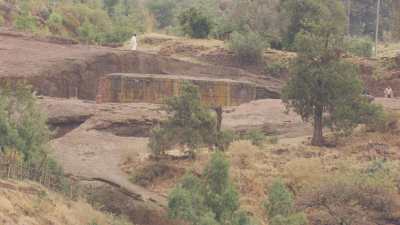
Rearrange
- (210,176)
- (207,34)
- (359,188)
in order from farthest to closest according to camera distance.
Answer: (207,34)
(359,188)
(210,176)

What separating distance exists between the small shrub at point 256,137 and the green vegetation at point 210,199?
220 inches

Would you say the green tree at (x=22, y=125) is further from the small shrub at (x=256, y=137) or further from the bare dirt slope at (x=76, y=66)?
the bare dirt slope at (x=76, y=66)

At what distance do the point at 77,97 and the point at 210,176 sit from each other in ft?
49.7

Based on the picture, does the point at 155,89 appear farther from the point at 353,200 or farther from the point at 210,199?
the point at 210,199

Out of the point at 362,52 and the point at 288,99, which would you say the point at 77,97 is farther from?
the point at 362,52

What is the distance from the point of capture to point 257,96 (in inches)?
1657

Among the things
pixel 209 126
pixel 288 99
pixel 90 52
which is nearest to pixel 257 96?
pixel 90 52

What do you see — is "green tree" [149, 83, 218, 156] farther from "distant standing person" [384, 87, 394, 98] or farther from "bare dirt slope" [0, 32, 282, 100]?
"distant standing person" [384, 87, 394, 98]

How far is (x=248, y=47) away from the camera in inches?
1809

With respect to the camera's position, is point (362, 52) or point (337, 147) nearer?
point (337, 147)

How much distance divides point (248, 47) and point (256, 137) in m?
14.4

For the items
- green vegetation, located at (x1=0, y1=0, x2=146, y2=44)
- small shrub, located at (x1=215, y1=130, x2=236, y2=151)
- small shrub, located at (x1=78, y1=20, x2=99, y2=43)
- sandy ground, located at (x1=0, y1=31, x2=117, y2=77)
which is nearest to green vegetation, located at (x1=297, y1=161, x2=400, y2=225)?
small shrub, located at (x1=215, y1=130, x2=236, y2=151)

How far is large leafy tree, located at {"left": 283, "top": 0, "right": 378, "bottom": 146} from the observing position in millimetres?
31453

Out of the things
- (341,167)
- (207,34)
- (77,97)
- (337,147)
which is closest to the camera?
(341,167)
